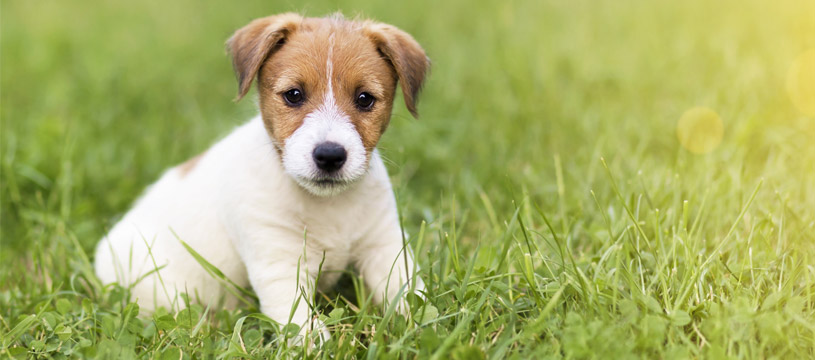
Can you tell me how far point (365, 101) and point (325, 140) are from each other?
1.51ft

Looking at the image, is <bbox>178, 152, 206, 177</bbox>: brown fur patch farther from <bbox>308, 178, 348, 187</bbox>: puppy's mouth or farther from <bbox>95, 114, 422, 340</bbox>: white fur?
<bbox>308, 178, 348, 187</bbox>: puppy's mouth

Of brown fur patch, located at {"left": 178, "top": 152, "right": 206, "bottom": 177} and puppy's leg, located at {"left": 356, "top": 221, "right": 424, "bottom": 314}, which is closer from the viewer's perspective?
puppy's leg, located at {"left": 356, "top": 221, "right": 424, "bottom": 314}

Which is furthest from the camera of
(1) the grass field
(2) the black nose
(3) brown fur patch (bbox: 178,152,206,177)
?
(3) brown fur patch (bbox: 178,152,206,177)

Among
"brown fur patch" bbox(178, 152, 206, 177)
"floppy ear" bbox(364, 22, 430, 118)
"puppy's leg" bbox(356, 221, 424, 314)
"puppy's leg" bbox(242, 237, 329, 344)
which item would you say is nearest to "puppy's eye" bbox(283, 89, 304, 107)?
"floppy ear" bbox(364, 22, 430, 118)

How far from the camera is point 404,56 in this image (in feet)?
13.0

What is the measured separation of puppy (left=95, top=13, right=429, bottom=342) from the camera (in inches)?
143

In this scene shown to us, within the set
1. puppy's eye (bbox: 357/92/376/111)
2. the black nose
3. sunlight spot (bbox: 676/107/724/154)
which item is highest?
puppy's eye (bbox: 357/92/376/111)

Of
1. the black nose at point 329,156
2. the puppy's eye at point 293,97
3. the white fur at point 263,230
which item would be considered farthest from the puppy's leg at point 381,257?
the puppy's eye at point 293,97

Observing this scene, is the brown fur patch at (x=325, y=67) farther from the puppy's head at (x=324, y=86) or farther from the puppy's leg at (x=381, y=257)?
the puppy's leg at (x=381, y=257)

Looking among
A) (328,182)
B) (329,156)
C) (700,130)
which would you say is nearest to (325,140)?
(329,156)

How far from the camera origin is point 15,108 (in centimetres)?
707

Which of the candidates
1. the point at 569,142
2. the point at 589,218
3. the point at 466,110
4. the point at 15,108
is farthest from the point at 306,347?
the point at 15,108

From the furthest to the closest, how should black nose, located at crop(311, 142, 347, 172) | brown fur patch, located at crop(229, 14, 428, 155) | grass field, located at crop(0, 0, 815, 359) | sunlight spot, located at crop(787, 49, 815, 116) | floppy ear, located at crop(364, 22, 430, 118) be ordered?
sunlight spot, located at crop(787, 49, 815, 116) < floppy ear, located at crop(364, 22, 430, 118) < brown fur patch, located at crop(229, 14, 428, 155) < black nose, located at crop(311, 142, 347, 172) < grass field, located at crop(0, 0, 815, 359)

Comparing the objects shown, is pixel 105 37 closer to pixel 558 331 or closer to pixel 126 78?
pixel 126 78
